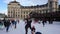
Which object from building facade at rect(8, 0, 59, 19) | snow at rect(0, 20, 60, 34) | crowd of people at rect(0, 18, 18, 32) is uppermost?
building facade at rect(8, 0, 59, 19)

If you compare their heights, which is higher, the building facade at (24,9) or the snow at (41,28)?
the building facade at (24,9)

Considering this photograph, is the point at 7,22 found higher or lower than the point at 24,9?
lower

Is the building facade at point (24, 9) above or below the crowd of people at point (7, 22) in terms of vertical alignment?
above

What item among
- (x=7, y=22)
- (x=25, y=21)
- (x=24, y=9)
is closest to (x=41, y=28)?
(x=25, y=21)

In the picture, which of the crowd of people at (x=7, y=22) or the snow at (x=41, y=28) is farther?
the crowd of people at (x=7, y=22)

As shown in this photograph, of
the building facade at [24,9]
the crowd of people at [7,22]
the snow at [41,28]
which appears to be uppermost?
the building facade at [24,9]

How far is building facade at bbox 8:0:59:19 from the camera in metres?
1.71

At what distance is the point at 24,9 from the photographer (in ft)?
5.79

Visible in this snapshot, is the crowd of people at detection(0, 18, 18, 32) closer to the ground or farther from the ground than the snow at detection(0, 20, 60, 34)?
farther from the ground

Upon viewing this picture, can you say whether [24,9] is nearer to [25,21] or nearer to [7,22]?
[25,21]

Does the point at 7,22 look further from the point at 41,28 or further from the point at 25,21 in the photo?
the point at 41,28

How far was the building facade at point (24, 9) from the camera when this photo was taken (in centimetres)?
171

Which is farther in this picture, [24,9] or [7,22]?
[7,22]

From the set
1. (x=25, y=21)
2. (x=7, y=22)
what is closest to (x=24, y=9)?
(x=25, y=21)
